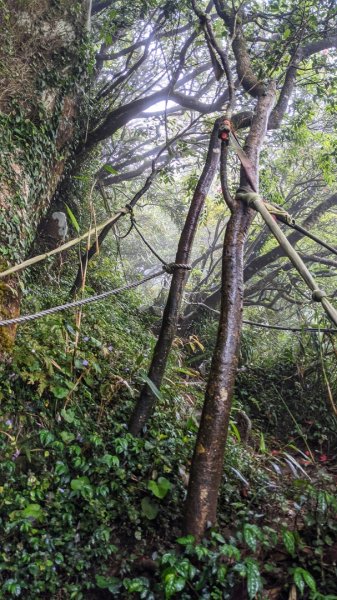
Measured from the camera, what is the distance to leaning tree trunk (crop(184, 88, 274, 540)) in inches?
76.4

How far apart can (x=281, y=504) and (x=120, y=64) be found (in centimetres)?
1038

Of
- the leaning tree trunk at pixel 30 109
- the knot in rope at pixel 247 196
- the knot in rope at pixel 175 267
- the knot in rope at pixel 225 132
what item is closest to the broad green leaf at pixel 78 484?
the leaning tree trunk at pixel 30 109

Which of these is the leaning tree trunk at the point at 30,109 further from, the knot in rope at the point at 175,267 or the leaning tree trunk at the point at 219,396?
the leaning tree trunk at the point at 219,396

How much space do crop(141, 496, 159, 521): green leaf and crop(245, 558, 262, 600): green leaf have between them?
2.26ft

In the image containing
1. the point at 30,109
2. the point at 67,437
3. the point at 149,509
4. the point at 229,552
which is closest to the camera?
the point at 229,552

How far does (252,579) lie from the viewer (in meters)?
1.71

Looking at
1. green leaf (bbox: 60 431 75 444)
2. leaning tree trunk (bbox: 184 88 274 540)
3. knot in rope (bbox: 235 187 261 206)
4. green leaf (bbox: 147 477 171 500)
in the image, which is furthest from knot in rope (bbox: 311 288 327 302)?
green leaf (bbox: 60 431 75 444)

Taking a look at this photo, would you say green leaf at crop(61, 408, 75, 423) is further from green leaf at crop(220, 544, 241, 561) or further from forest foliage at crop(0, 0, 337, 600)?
green leaf at crop(220, 544, 241, 561)

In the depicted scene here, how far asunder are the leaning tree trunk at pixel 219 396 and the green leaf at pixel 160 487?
40cm

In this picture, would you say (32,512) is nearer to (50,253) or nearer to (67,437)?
(67,437)

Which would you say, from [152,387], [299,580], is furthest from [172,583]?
[152,387]

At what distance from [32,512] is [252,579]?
1.19 metres

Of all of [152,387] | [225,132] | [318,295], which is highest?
[225,132]

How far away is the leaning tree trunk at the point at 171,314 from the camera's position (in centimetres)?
280
